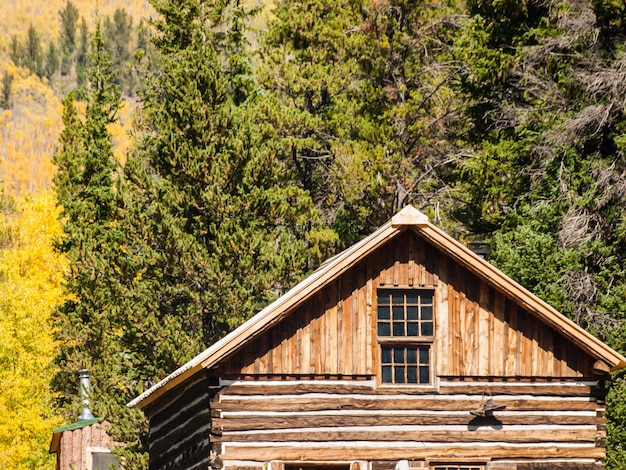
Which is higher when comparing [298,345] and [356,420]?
[298,345]

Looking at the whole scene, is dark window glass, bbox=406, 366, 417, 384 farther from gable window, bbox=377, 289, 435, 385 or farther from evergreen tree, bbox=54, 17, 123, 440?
evergreen tree, bbox=54, 17, 123, 440

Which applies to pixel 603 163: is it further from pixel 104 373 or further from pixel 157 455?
pixel 104 373

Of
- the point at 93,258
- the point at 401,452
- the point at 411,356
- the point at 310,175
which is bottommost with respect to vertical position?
the point at 401,452

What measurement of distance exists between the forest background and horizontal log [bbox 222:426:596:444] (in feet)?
17.7

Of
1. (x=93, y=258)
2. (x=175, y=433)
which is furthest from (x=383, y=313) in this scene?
(x=93, y=258)

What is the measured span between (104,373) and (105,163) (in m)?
9.70

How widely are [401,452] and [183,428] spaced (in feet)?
15.1

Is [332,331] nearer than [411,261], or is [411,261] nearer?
[332,331]

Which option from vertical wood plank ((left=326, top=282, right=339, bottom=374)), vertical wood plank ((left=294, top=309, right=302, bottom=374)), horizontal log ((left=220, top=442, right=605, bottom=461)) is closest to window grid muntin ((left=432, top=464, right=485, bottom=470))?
horizontal log ((left=220, top=442, right=605, bottom=461))

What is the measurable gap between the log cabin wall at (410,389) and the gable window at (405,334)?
0.21 metres

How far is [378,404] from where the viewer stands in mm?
23734

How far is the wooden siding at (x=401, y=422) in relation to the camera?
23.4 metres

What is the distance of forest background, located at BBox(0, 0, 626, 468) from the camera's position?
3372 centimetres

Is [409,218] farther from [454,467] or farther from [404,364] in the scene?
[454,467]
